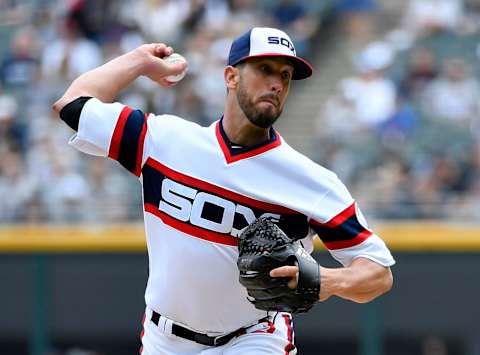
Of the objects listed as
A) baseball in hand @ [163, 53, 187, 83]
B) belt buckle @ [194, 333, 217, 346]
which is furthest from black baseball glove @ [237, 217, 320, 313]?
baseball in hand @ [163, 53, 187, 83]

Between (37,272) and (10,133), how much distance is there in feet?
4.67

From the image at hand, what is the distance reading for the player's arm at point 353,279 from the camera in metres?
3.79

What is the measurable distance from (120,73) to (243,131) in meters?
0.57

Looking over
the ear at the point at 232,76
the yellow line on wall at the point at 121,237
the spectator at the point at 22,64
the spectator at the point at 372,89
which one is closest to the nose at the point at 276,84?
the ear at the point at 232,76

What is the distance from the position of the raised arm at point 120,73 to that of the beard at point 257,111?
1.34 ft

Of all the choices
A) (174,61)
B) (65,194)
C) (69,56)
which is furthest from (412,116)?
(174,61)

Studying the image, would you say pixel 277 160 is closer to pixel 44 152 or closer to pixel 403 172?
pixel 403 172

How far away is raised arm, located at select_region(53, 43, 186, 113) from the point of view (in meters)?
4.31

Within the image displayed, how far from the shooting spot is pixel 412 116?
9.60 meters

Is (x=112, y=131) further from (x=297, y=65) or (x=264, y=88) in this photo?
(x=297, y=65)

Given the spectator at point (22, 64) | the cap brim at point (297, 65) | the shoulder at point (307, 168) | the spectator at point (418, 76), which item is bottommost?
the shoulder at point (307, 168)

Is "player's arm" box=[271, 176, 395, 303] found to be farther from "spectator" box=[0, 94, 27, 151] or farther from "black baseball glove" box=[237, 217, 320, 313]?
"spectator" box=[0, 94, 27, 151]

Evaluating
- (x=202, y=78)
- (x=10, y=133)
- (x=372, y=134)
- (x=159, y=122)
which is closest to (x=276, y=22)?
(x=202, y=78)

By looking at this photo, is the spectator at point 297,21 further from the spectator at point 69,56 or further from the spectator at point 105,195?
the spectator at point 105,195
